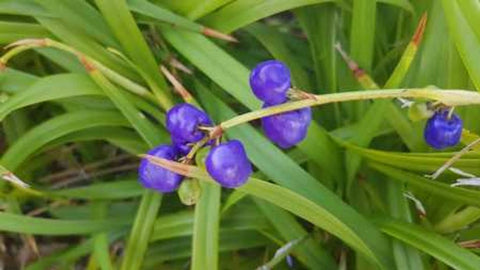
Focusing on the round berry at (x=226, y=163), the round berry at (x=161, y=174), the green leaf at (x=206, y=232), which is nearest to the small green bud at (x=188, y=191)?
the round berry at (x=161, y=174)

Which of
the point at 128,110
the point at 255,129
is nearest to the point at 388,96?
the point at 255,129

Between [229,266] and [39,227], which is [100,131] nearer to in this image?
[39,227]

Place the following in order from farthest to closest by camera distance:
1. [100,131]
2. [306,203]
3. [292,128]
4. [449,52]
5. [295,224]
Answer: [100,131] < [295,224] < [449,52] < [306,203] < [292,128]

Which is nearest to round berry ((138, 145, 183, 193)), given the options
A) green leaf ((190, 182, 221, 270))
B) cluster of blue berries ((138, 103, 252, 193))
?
cluster of blue berries ((138, 103, 252, 193))

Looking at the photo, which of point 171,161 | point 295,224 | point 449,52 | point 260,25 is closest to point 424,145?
point 449,52

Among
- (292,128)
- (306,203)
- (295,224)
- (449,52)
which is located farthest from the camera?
(295,224)

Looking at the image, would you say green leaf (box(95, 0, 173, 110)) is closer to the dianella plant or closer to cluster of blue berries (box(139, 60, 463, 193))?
the dianella plant

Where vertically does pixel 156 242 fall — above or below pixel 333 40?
below
